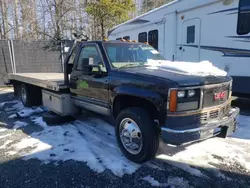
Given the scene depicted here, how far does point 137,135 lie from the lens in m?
3.63

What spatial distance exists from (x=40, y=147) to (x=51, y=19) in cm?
2007

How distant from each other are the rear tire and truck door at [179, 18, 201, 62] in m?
4.76

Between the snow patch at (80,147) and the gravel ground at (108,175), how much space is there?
4.5 inches

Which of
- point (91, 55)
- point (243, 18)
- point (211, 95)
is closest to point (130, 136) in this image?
point (211, 95)

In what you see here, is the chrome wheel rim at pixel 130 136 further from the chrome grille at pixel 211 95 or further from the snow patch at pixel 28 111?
the snow patch at pixel 28 111

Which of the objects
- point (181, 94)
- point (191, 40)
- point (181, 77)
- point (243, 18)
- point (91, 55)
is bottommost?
point (181, 94)

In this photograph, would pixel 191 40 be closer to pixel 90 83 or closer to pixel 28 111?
pixel 90 83

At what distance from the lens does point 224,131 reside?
3.57m

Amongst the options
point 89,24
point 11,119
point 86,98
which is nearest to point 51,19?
point 89,24

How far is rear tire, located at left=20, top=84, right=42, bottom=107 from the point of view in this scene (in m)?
7.58

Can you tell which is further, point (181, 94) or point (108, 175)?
point (108, 175)

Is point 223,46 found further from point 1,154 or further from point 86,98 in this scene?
point 1,154

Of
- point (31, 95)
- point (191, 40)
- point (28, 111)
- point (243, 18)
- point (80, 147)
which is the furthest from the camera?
point (31, 95)

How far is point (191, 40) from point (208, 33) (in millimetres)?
643
